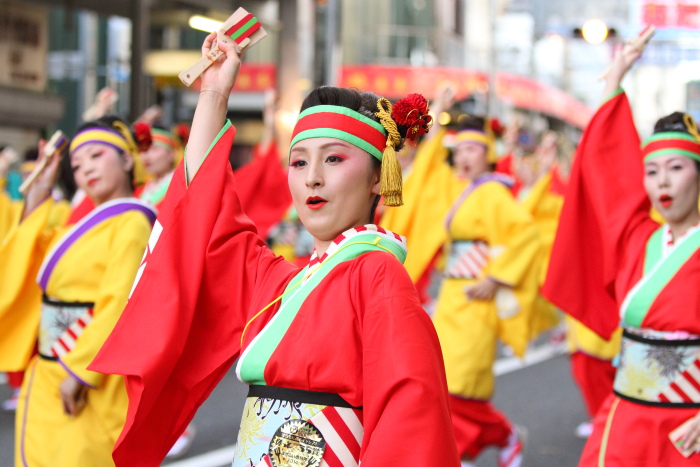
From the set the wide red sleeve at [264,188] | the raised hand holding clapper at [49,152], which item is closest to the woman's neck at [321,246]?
the raised hand holding clapper at [49,152]

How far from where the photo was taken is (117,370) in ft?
8.55

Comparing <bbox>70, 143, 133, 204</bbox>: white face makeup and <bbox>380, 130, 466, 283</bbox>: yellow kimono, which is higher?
<bbox>70, 143, 133, 204</bbox>: white face makeup

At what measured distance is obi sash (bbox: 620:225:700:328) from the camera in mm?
3602

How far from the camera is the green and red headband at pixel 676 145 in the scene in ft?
12.4

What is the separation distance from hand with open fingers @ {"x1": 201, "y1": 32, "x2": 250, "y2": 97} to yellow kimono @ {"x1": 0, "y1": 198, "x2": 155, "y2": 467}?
116cm

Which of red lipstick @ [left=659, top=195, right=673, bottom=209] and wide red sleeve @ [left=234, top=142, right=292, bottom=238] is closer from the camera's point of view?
red lipstick @ [left=659, top=195, right=673, bottom=209]

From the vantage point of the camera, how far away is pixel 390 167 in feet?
7.95

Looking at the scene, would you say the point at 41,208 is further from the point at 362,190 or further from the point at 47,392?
the point at 362,190

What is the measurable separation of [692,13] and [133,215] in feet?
78.1

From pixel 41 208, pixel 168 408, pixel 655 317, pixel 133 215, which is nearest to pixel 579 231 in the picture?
pixel 655 317

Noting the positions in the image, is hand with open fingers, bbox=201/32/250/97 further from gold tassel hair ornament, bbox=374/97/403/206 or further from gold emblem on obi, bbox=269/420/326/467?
gold emblem on obi, bbox=269/420/326/467

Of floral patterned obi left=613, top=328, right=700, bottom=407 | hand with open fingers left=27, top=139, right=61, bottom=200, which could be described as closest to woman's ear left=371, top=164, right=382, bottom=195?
floral patterned obi left=613, top=328, right=700, bottom=407

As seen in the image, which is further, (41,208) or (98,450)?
(41,208)

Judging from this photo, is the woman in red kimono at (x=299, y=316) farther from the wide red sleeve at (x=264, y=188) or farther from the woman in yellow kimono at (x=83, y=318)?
the wide red sleeve at (x=264, y=188)
